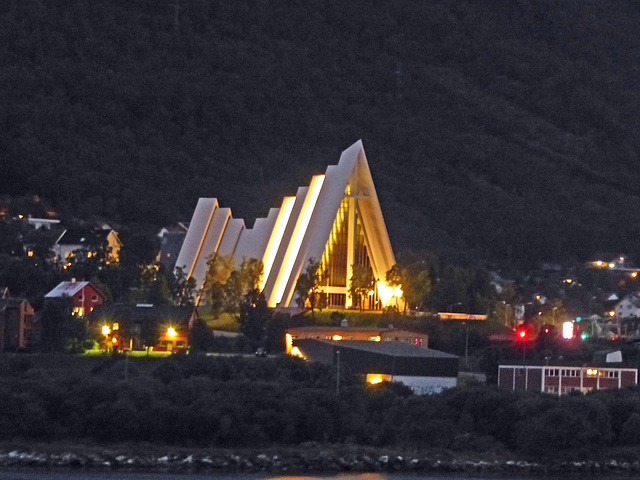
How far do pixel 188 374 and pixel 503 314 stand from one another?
1809 centimetres

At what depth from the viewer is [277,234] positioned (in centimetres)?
6078

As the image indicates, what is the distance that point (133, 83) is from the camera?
10606 cm

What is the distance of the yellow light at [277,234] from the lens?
60.0 meters

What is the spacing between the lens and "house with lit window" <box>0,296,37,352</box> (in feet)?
158

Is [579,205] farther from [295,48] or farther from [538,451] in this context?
[538,451]

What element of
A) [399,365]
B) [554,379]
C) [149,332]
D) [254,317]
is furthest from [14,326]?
[554,379]

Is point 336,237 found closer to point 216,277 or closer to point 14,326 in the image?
point 216,277

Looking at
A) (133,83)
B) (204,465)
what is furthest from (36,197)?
(204,465)

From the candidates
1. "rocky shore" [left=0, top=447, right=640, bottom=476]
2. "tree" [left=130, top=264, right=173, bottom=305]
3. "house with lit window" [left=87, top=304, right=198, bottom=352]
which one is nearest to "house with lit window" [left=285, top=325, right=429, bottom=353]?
"house with lit window" [left=87, top=304, right=198, bottom=352]

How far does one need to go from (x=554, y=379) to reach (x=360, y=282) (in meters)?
11.1

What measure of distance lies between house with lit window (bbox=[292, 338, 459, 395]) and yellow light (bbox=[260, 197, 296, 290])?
45.7 feet

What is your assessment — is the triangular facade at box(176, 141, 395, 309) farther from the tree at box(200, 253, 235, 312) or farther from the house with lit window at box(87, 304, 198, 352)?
the house with lit window at box(87, 304, 198, 352)

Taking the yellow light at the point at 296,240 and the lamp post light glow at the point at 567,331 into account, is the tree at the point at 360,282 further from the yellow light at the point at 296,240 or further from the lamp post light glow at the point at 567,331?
the lamp post light glow at the point at 567,331

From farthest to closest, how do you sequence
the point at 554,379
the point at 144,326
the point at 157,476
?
1. the point at 144,326
2. the point at 554,379
3. the point at 157,476
